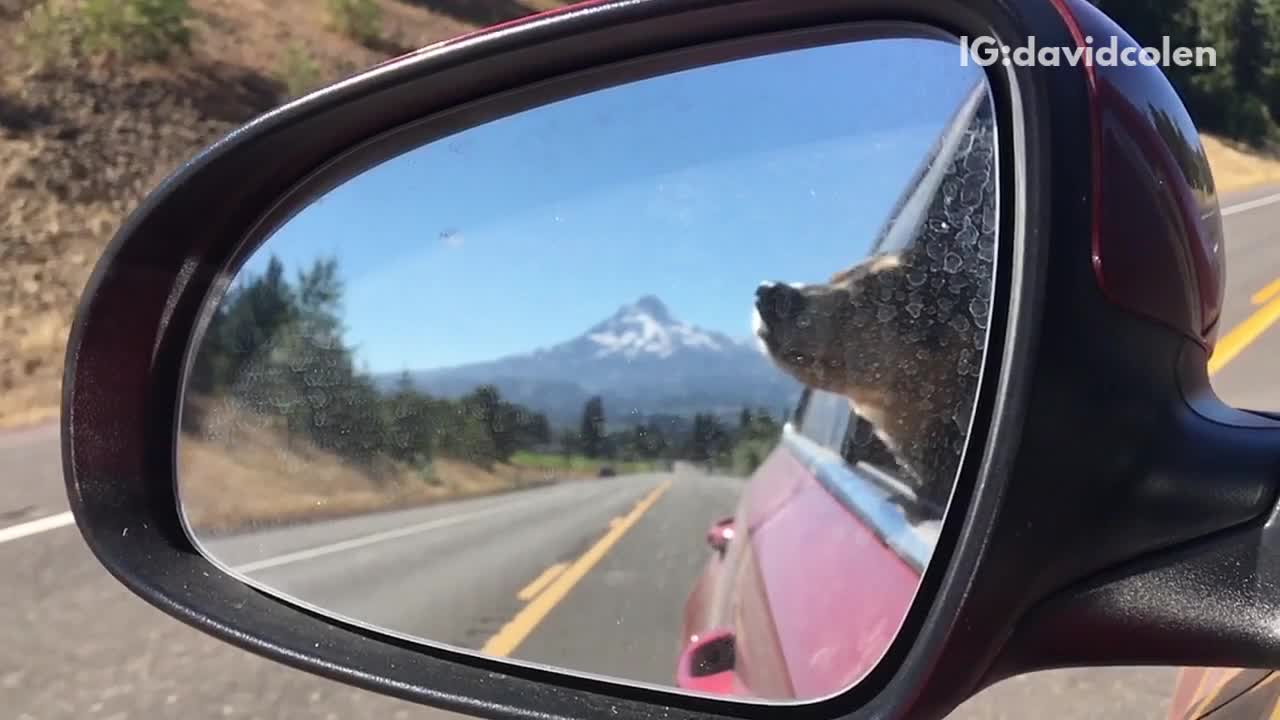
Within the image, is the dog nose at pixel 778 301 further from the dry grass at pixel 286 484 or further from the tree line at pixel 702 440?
the dry grass at pixel 286 484

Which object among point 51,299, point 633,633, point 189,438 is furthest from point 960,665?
point 51,299

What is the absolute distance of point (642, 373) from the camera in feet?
5.17

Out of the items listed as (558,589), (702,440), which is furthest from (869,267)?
(558,589)

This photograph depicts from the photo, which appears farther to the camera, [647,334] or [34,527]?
[34,527]

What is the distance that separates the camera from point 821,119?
1562mm

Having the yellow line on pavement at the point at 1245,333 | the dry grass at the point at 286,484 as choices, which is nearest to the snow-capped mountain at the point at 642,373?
the dry grass at the point at 286,484

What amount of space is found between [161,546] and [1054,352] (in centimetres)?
168

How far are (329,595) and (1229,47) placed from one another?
41897 mm

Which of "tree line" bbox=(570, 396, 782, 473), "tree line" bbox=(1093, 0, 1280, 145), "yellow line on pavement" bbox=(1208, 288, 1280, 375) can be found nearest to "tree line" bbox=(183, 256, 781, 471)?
"tree line" bbox=(570, 396, 782, 473)

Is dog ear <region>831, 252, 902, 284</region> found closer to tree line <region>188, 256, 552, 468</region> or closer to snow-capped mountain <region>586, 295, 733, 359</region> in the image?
snow-capped mountain <region>586, 295, 733, 359</region>

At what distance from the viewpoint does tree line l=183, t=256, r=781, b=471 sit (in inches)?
58.9

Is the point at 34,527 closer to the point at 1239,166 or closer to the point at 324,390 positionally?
the point at 324,390

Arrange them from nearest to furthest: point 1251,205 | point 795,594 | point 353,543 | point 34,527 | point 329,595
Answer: point 795,594
point 329,595
point 353,543
point 34,527
point 1251,205

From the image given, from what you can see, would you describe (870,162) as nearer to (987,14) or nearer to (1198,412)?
(987,14)
